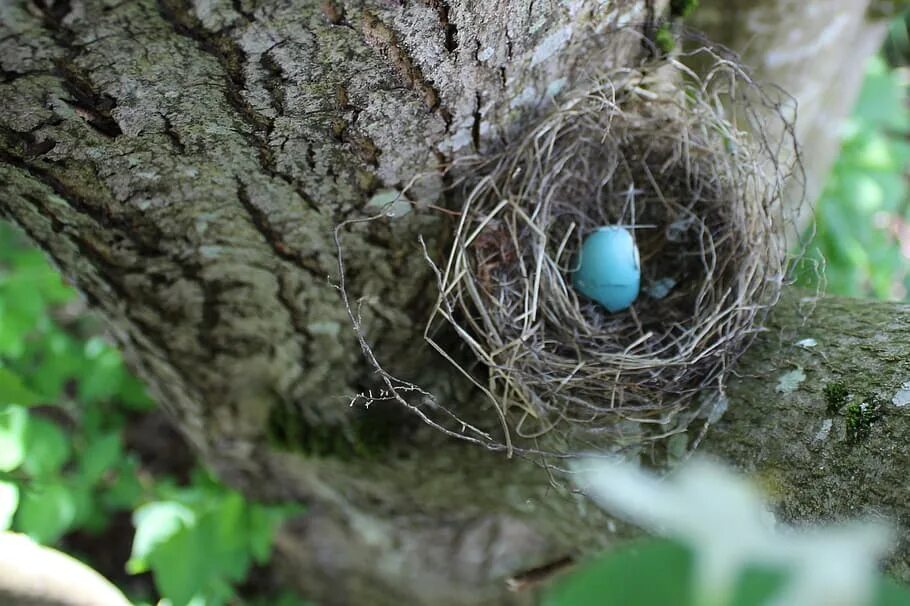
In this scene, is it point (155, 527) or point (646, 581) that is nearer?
point (646, 581)

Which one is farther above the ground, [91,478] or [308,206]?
[308,206]

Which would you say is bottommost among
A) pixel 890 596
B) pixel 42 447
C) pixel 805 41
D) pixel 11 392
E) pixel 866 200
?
pixel 42 447

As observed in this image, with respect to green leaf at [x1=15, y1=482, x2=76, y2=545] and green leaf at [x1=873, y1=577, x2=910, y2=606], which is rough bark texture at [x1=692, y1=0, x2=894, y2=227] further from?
green leaf at [x1=15, y1=482, x2=76, y2=545]

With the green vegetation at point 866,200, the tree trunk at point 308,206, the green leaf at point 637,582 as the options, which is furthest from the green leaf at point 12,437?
the green vegetation at point 866,200

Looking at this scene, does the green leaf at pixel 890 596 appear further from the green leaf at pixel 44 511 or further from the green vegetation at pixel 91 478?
the green leaf at pixel 44 511

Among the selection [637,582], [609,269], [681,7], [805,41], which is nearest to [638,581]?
[637,582]

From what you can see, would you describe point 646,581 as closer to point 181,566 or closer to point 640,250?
point 640,250

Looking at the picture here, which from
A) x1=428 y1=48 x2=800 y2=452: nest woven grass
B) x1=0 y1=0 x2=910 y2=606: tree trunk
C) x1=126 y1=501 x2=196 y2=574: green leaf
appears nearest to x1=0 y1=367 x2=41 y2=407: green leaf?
x1=0 y1=0 x2=910 y2=606: tree trunk

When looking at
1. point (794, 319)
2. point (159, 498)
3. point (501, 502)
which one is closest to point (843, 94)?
point (794, 319)
